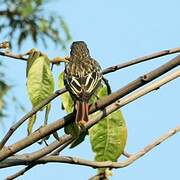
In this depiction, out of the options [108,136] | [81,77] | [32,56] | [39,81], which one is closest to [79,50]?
[81,77]

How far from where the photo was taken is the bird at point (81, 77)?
2642 mm

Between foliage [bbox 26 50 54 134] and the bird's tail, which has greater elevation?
foliage [bbox 26 50 54 134]

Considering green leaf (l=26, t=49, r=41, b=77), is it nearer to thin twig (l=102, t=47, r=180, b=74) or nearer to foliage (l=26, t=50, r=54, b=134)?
foliage (l=26, t=50, r=54, b=134)

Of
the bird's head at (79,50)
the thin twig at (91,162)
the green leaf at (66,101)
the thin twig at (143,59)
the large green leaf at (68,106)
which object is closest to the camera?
the thin twig at (91,162)

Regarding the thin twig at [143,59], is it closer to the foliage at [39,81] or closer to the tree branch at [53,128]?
the tree branch at [53,128]

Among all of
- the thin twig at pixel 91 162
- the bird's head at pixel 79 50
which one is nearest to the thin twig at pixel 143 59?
the thin twig at pixel 91 162

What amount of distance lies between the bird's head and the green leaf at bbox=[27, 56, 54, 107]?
1040 mm

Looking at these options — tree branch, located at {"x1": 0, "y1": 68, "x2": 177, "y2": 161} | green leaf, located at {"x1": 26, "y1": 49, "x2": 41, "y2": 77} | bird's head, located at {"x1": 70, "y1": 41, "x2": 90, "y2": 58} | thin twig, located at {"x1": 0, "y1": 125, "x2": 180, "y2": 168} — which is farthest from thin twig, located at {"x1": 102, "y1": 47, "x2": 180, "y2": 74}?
bird's head, located at {"x1": 70, "y1": 41, "x2": 90, "y2": 58}

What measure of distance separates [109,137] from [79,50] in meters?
1.41

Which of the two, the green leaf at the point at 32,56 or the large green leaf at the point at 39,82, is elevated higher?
the green leaf at the point at 32,56

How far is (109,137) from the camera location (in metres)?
2.22

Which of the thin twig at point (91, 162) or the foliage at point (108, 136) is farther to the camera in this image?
the foliage at point (108, 136)

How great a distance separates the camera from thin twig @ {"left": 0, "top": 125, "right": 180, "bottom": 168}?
1992 millimetres

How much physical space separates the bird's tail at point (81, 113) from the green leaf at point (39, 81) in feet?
0.36
